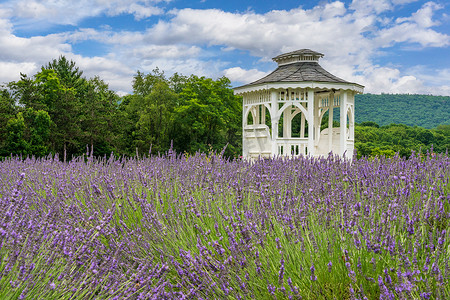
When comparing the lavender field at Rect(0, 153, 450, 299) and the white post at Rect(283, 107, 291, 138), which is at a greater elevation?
the white post at Rect(283, 107, 291, 138)

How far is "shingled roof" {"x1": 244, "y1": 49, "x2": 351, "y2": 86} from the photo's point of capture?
13.0 meters

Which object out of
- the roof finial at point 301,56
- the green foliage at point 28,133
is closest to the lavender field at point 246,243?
the roof finial at point 301,56

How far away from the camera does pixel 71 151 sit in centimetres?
2520

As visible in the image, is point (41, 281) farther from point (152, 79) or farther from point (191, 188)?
point (152, 79)

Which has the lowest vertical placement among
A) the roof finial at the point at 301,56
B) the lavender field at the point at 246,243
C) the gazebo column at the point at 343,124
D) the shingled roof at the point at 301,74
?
the lavender field at the point at 246,243

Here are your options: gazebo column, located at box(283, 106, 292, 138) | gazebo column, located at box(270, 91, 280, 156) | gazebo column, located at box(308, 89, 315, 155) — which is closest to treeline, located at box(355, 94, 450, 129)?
gazebo column, located at box(283, 106, 292, 138)

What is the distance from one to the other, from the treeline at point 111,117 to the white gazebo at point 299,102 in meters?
7.01

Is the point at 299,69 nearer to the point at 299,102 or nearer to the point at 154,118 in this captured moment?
the point at 299,102

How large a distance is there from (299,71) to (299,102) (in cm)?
170

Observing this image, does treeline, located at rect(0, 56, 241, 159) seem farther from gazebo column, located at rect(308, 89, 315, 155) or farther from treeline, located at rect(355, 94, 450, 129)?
treeline, located at rect(355, 94, 450, 129)

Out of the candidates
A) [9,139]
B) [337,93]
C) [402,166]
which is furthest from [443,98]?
[402,166]

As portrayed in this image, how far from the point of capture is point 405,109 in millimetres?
72125

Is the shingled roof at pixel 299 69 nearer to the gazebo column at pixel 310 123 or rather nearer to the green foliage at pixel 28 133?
the gazebo column at pixel 310 123

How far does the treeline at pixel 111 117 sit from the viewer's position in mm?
20156
